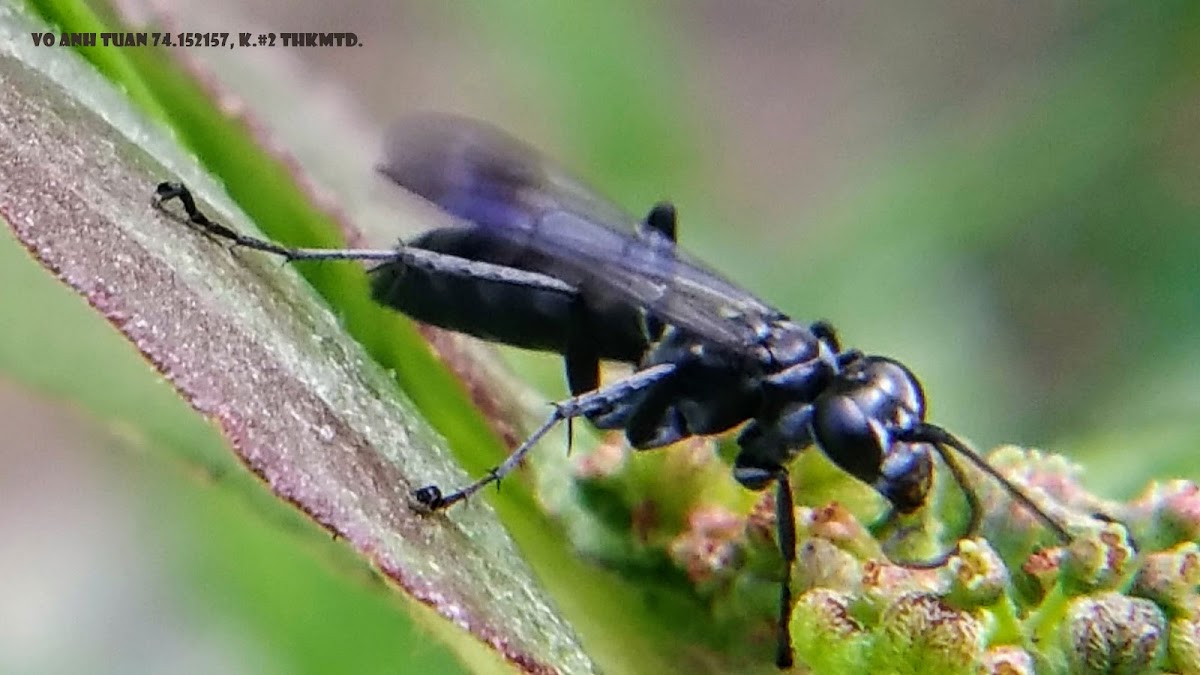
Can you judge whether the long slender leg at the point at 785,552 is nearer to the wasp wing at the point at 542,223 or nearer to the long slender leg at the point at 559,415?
the long slender leg at the point at 559,415

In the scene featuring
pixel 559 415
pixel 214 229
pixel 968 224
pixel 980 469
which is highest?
pixel 968 224

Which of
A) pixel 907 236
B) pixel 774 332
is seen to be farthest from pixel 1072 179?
pixel 774 332

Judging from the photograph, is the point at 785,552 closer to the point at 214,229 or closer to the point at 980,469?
the point at 980,469

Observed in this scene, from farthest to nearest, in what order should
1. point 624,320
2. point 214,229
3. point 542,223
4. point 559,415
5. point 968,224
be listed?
1. point 968,224
2. point 624,320
3. point 542,223
4. point 559,415
5. point 214,229

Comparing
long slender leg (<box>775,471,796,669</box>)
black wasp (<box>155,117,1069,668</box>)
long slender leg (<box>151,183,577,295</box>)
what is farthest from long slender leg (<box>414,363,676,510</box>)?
long slender leg (<box>775,471,796,669</box>)

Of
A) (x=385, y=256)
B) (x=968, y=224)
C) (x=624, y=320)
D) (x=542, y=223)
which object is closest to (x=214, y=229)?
(x=385, y=256)

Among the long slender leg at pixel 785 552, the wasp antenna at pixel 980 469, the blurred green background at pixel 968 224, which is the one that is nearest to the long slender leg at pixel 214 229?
the long slender leg at pixel 785 552

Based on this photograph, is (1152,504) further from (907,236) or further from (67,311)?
(907,236)

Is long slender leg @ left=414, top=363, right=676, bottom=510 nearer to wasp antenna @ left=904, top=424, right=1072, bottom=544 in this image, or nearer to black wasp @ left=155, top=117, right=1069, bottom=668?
black wasp @ left=155, top=117, right=1069, bottom=668
